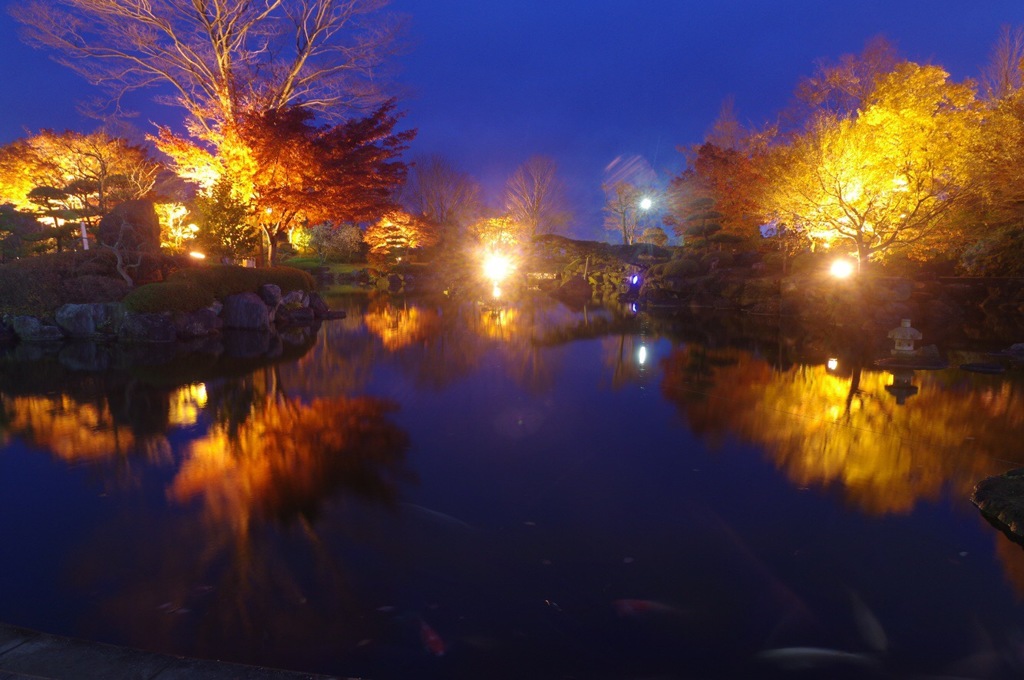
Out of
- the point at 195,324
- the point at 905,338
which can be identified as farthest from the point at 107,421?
the point at 905,338

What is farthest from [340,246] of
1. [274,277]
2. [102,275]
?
[102,275]

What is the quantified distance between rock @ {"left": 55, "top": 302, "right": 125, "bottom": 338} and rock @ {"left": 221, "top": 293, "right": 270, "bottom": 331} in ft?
8.72

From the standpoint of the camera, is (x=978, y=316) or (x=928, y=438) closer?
(x=928, y=438)

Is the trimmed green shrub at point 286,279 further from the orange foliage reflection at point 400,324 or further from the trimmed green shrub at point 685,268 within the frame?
the trimmed green shrub at point 685,268

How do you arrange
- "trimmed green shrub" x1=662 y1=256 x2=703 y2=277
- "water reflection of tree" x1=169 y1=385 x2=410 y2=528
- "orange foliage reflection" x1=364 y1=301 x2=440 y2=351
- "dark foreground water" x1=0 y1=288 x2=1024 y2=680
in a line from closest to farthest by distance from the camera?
"dark foreground water" x1=0 y1=288 x2=1024 y2=680, "water reflection of tree" x1=169 y1=385 x2=410 y2=528, "orange foliage reflection" x1=364 y1=301 x2=440 y2=351, "trimmed green shrub" x1=662 y1=256 x2=703 y2=277

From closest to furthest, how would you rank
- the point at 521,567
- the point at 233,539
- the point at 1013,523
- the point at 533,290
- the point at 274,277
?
the point at 521,567 < the point at 233,539 < the point at 1013,523 < the point at 274,277 < the point at 533,290

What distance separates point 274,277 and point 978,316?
25.4 meters

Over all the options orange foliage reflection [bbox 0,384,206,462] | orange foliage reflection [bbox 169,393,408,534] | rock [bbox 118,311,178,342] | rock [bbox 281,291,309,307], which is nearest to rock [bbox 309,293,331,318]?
rock [bbox 281,291,309,307]

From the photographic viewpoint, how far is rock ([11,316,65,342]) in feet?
44.5

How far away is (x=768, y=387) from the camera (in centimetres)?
966

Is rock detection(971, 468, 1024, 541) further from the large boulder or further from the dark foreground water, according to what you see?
the large boulder

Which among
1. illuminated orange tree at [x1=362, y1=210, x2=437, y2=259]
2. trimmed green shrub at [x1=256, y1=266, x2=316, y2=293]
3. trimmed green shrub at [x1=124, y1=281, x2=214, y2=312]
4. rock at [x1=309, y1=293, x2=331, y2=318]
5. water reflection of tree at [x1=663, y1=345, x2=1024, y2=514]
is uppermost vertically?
illuminated orange tree at [x1=362, y1=210, x2=437, y2=259]

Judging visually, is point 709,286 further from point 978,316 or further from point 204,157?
point 204,157

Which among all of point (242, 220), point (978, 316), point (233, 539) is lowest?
point (233, 539)
